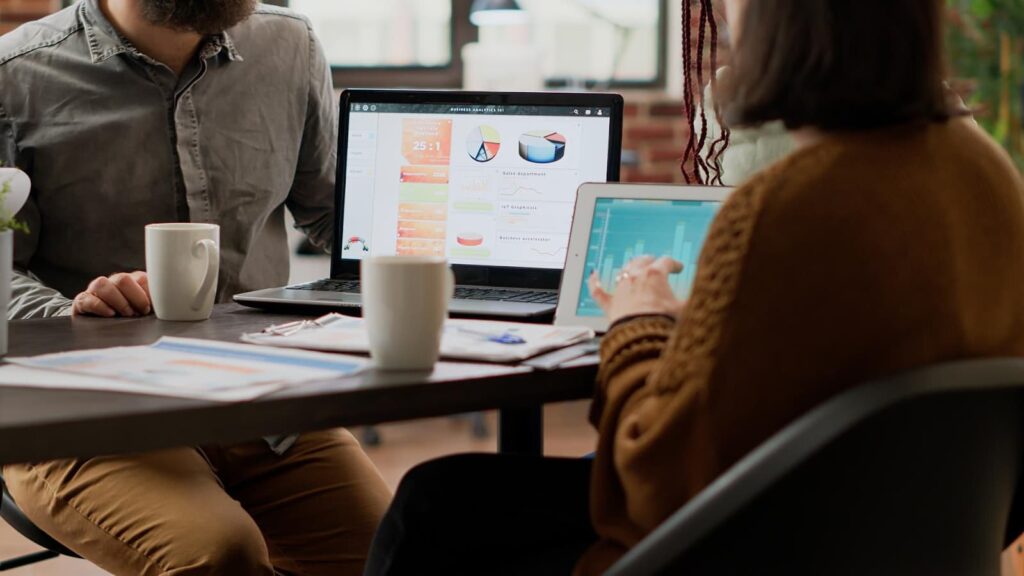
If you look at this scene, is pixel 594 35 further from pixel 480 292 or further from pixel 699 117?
pixel 480 292

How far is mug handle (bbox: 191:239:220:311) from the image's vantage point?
1.27 meters

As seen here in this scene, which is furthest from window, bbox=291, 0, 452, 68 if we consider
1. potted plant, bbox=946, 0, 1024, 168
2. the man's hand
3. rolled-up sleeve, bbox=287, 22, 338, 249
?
the man's hand

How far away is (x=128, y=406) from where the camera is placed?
84 centimetres

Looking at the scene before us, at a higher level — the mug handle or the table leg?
the mug handle

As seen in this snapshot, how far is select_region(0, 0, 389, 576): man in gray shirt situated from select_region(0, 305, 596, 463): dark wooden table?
298 mm

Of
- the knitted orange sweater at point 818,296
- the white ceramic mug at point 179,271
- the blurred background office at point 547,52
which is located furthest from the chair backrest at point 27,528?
the blurred background office at point 547,52

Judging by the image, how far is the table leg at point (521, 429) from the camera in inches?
57.5

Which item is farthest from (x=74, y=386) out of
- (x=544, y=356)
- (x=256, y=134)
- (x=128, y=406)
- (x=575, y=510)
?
(x=256, y=134)

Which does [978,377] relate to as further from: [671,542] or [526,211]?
[526,211]

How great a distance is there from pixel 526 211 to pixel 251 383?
2.00 feet

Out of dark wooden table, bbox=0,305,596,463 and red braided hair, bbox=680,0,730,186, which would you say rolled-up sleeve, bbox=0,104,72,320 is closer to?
dark wooden table, bbox=0,305,596,463

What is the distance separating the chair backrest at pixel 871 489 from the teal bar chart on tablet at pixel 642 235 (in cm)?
42

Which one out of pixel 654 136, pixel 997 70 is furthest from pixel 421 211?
pixel 654 136

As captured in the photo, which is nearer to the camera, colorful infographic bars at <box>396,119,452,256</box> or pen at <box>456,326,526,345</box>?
pen at <box>456,326,526,345</box>
